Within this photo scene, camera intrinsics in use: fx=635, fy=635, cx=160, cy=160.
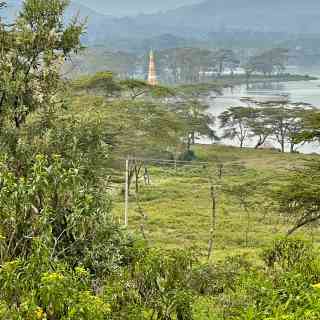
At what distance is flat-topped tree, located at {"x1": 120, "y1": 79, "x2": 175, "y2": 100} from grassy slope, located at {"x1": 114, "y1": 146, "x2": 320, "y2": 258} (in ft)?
12.1

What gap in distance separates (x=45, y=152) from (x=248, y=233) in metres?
12.0

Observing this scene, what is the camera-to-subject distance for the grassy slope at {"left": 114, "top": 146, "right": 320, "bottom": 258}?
1817cm

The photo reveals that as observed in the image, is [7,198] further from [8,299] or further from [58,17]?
[58,17]

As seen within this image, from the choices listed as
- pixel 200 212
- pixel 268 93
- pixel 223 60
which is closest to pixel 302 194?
pixel 200 212

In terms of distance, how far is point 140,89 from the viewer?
86.8 ft

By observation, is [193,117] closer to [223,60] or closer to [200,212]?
[200,212]

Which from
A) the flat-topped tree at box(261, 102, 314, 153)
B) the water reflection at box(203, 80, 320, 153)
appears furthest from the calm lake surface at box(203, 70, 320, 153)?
the flat-topped tree at box(261, 102, 314, 153)

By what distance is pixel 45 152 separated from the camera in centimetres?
834

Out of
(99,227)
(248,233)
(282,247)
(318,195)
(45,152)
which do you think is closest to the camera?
(99,227)

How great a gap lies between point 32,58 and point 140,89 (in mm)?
17296

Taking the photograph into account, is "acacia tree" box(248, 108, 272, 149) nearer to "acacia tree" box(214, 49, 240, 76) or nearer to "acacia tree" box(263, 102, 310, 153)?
"acacia tree" box(263, 102, 310, 153)

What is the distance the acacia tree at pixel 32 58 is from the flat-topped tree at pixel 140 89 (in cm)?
1609

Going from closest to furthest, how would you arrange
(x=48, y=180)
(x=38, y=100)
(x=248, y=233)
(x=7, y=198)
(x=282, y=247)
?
(x=7, y=198) < (x=48, y=180) < (x=282, y=247) < (x=38, y=100) < (x=248, y=233)

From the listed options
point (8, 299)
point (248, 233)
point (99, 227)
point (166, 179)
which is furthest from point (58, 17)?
point (166, 179)
